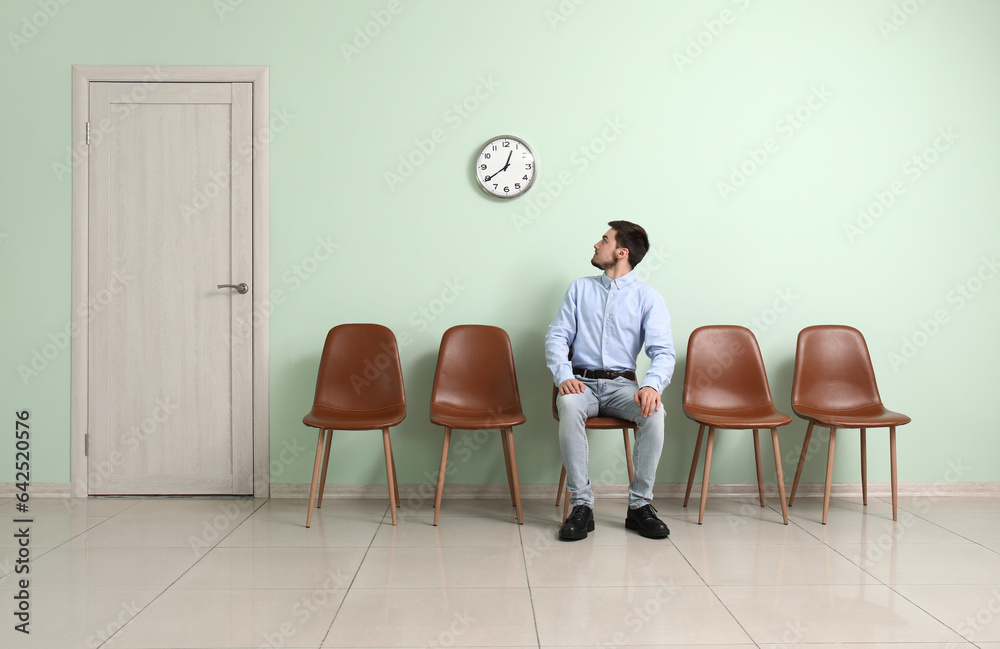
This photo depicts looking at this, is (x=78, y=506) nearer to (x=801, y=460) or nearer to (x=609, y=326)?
(x=609, y=326)

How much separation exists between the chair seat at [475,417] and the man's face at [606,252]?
752 mm

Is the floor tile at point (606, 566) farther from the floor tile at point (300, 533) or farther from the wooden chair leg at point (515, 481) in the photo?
the floor tile at point (300, 533)

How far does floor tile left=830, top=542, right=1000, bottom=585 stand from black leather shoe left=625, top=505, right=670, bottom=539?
24.9 inches

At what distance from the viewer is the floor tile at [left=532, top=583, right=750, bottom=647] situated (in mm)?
1745

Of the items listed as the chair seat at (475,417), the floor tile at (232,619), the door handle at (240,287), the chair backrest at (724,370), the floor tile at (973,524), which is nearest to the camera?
the floor tile at (232,619)

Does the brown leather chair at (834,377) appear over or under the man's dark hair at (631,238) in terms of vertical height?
under

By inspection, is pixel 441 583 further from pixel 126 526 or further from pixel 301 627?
pixel 126 526

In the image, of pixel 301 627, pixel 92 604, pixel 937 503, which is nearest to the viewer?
pixel 301 627

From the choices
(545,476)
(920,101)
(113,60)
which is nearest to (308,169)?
(113,60)

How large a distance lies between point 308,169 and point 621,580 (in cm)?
232

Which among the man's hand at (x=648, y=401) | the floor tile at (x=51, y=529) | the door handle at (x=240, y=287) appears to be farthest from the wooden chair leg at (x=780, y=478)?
the floor tile at (x=51, y=529)

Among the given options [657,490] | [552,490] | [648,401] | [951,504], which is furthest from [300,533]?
[951,504]

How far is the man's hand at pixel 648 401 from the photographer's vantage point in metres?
2.68

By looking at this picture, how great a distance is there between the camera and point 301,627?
1805 mm
